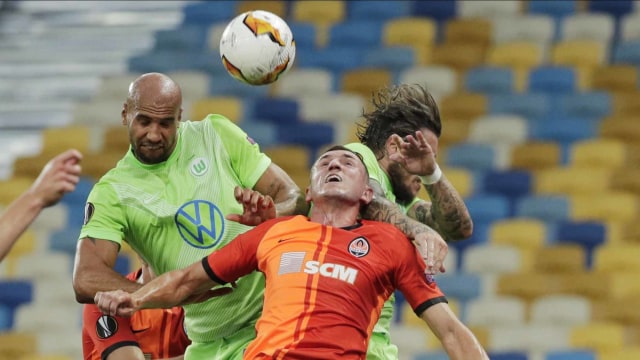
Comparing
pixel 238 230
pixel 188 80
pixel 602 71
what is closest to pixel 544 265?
pixel 602 71

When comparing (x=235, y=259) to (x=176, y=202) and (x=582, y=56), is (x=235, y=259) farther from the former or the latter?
(x=582, y=56)

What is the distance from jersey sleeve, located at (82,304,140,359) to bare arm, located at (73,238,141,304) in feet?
2.11

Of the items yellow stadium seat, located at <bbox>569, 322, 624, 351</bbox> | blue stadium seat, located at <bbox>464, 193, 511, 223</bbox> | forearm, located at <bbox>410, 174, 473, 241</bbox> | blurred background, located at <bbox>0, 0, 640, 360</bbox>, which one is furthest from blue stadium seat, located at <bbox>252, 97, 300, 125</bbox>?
forearm, located at <bbox>410, 174, 473, 241</bbox>

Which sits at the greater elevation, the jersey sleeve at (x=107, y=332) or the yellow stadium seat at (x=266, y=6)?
the yellow stadium seat at (x=266, y=6)

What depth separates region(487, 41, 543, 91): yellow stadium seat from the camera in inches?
430

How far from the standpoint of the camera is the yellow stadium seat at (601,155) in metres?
10.1

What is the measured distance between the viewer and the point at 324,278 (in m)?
5.11

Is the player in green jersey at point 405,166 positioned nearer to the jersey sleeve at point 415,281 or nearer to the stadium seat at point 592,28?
the jersey sleeve at point 415,281

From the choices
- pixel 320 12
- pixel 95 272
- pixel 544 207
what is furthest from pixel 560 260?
pixel 95 272

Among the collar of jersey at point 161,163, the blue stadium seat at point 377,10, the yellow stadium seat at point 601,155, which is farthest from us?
the blue stadium seat at point 377,10

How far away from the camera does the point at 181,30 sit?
1181 centimetres

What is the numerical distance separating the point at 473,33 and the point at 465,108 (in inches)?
33.9

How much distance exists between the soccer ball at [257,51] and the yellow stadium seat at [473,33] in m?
5.48

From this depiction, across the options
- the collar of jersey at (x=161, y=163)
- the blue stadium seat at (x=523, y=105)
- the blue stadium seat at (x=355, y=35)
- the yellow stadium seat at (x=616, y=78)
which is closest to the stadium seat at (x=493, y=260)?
the blue stadium seat at (x=523, y=105)
